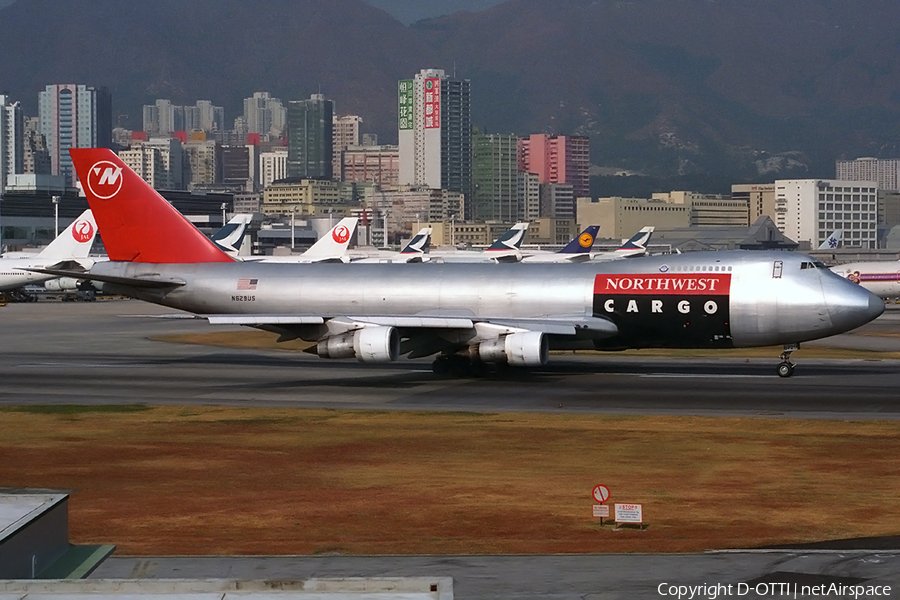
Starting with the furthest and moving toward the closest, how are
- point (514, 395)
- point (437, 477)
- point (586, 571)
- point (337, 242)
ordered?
point (337, 242)
point (514, 395)
point (437, 477)
point (586, 571)

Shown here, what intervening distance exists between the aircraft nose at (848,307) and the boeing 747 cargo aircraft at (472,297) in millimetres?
49

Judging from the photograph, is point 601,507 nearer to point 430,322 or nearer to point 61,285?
point 430,322

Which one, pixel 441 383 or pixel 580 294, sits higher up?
pixel 580 294

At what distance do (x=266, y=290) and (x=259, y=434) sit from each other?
53.1ft

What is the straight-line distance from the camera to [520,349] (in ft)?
141

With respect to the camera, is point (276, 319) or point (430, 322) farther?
point (276, 319)

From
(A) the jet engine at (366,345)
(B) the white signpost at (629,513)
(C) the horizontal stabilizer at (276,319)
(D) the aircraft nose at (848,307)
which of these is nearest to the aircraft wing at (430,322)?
(C) the horizontal stabilizer at (276,319)

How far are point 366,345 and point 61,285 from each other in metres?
88.9

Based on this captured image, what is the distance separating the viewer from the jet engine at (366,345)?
141 feet

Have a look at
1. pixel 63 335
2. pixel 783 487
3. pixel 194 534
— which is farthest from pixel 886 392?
pixel 63 335

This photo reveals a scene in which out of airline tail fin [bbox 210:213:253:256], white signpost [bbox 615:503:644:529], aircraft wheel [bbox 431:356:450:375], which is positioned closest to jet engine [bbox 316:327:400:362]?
aircraft wheel [bbox 431:356:450:375]

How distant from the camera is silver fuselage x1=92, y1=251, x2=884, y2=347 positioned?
4397cm

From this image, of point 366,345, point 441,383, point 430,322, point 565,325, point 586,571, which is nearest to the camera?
point 586,571

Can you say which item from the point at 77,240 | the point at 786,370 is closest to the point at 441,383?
the point at 786,370
